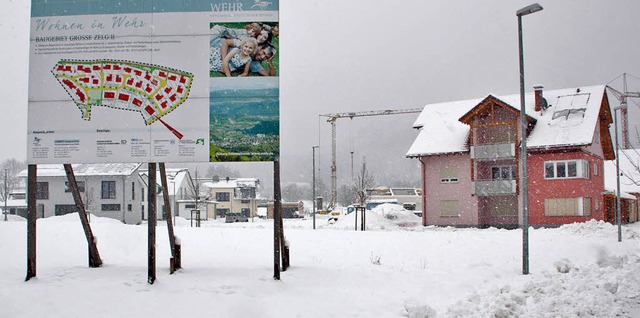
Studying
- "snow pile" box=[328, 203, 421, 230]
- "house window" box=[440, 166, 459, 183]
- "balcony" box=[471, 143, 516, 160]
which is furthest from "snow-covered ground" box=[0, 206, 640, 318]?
"house window" box=[440, 166, 459, 183]

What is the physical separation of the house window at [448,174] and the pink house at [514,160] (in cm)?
7

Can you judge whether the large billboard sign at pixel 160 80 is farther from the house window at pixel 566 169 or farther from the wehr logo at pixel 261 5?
the house window at pixel 566 169

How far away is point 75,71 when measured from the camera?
1049cm

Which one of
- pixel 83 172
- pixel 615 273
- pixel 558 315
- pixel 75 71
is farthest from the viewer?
pixel 83 172

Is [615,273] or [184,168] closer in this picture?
[615,273]

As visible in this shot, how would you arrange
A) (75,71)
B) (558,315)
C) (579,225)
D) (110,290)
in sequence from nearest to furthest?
(558,315), (110,290), (75,71), (579,225)

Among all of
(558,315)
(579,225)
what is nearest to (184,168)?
(579,225)

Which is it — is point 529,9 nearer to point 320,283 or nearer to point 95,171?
point 320,283

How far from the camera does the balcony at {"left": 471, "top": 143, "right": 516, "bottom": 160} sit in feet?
126

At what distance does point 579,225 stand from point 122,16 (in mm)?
25340

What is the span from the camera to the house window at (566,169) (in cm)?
3569

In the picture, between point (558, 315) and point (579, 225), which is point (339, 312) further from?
point (579, 225)

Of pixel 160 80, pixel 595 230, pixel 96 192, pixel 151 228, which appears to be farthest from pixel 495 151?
pixel 96 192

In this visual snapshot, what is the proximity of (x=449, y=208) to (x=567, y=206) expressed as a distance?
8.18 meters
